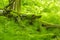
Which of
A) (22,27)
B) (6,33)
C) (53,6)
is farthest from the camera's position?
(53,6)

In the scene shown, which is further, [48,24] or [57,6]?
[57,6]

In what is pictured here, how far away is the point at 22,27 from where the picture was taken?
4586mm

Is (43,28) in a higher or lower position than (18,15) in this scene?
lower

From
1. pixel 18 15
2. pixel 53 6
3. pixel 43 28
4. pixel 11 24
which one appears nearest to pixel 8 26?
pixel 11 24

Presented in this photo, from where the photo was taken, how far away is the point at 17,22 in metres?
4.76

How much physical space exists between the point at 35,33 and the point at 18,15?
2.29 ft

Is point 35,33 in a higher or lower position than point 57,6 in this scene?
lower

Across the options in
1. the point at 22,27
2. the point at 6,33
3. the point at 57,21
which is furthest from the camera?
the point at 57,21

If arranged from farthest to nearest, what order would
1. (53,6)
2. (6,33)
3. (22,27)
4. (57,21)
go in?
1. (53,6)
2. (57,21)
3. (22,27)
4. (6,33)

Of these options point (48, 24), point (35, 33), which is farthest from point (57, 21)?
point (35, 33)

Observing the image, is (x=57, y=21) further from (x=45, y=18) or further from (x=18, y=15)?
(x=18, y=15)

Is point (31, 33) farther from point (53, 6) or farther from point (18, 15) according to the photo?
point (53, 6)

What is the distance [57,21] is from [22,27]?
3.25 feet

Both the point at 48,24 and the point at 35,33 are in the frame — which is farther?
the point at 48,24
